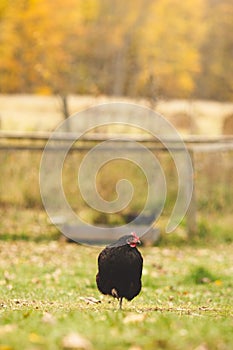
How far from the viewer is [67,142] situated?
15688 millimetres

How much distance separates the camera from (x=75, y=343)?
4.41 m

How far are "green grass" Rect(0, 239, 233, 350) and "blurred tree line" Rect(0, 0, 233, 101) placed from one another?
28507 millimetres

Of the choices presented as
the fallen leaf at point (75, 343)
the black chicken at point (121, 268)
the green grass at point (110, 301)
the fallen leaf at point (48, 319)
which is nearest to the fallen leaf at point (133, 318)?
the green grass at point (110, 301)

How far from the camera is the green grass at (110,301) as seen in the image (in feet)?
15.3

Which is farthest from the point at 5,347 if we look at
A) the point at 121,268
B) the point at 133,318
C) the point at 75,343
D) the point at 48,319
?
the point at 121,268

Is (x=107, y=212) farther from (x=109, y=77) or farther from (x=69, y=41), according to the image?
(x=109, y=77)

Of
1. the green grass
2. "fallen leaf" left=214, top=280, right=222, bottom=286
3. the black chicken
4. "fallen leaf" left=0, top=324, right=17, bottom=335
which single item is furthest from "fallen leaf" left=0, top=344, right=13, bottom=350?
"fallen leaf" left=214, top=280, right=222, bottom=286

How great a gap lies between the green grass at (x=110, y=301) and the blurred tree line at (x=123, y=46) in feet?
93.5

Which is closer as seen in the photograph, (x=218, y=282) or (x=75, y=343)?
(x=75, y=343)

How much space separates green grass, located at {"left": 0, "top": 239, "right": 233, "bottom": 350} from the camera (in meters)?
4.65

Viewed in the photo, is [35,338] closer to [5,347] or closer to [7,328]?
[5,347]

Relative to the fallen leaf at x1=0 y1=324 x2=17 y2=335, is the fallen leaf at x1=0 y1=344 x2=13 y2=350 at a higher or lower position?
lower

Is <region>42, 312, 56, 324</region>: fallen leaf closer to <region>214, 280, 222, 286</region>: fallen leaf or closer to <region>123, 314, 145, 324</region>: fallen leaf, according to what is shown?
<region>123, 314, 145, 324</region>: fallen leaf

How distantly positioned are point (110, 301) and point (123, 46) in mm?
42530
